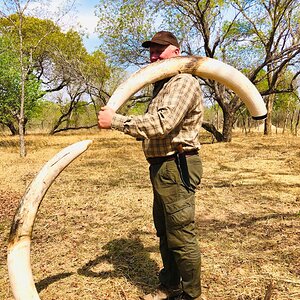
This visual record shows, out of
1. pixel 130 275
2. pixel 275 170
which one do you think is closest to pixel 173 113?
pixel 130 275

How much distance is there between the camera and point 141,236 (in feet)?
13.8

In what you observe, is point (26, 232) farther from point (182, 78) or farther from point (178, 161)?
point (182, 78)

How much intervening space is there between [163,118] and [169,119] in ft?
0.13

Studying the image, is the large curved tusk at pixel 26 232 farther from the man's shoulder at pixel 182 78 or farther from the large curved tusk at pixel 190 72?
the man's shoulder at pixel 182 78

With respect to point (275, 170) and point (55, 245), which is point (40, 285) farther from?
point (275, 170)

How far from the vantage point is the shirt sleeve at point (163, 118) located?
80.4 inches

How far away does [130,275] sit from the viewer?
10.5 feet

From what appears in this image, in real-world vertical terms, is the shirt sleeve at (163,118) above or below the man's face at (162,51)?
below

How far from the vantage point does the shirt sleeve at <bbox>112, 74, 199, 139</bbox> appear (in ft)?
6.70

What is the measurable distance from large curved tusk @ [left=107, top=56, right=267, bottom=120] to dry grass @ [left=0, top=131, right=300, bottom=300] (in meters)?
1.47

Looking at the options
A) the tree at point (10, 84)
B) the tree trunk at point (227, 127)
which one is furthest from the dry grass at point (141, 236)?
the tree trunk at point (227, 127)

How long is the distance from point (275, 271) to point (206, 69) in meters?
2.05

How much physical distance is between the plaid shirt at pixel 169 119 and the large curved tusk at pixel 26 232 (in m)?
0.46

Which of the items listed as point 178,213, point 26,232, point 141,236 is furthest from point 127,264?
point 26,232
